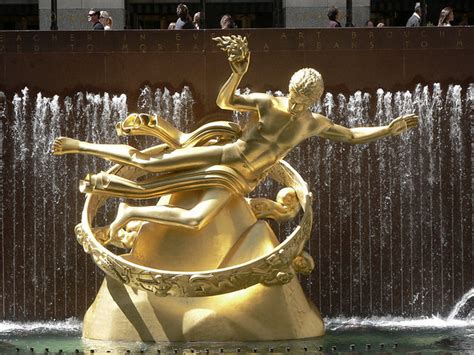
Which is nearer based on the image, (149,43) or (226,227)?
(226,227)

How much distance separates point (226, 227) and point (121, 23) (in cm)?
1514

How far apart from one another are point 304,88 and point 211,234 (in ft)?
5.41

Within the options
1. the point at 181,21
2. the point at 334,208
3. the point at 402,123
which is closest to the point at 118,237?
the point at 402,123

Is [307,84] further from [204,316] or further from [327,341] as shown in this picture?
[327,341]

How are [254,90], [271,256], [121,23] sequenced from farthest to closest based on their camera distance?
[121,23], [254,90], [271,256]

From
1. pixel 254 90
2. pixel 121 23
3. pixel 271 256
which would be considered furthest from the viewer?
pixel 121 23

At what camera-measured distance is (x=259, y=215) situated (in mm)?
16844

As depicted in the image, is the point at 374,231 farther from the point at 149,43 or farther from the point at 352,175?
the point at 149,43

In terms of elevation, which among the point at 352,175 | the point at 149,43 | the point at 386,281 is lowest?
the point at 386,281

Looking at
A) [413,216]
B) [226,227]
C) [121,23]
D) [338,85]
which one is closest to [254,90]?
[338,85]

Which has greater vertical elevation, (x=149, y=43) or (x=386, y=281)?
(x=149, y=43)

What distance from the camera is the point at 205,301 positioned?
52.2 feet

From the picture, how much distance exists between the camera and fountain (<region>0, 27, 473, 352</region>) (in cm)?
1939

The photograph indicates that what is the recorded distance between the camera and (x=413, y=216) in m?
19.5
